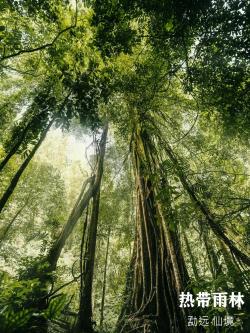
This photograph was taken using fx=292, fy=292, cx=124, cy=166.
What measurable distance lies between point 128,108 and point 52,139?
1278 centimetres

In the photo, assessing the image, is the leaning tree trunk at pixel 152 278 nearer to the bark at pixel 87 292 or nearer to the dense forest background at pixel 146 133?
the dense forest background at pixel 146 133

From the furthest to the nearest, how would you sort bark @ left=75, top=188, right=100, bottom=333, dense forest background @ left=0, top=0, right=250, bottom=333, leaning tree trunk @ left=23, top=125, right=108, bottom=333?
bark @ left=75, top=188, right=100, bottom=333
leaning tree trunk @ left=23, top=125, right=108, bottom=333
dense forest background @ left=0, top=0, right=250, bottom=333

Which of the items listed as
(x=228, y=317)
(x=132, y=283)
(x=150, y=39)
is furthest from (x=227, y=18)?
(x=132, y=283)

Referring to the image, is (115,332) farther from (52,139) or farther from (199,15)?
(52,139)

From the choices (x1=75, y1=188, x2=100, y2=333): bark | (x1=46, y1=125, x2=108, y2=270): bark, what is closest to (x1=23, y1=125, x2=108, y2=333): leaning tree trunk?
(x1=46, y1=125, x2=108, y2=270): bark

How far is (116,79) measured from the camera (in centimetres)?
452

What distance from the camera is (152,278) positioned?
414 cm

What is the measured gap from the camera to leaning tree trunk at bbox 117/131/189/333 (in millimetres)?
3599

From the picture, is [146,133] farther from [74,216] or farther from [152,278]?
[152,278]

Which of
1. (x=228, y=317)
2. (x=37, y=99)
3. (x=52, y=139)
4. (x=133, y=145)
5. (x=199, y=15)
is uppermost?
(x=52, y=139)

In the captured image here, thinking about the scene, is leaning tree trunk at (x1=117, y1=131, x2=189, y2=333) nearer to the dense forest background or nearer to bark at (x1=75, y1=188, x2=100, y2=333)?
the dense forest background

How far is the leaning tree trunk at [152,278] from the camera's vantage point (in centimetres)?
360

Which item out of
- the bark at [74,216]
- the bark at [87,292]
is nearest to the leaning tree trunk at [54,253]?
the bark at [74,216]

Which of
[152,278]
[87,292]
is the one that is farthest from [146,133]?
[87,292]
